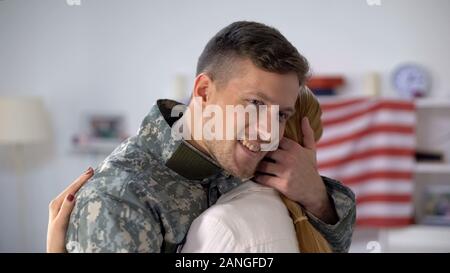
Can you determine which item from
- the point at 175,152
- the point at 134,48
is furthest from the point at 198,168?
the point at 134,48

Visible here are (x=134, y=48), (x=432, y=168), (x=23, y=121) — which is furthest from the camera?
(x=23, y=121)

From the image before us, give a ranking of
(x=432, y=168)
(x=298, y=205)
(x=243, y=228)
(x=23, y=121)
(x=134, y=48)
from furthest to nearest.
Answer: (x=23, y=121)
(x=432, y=168)
(x=134, y=48)
(x=298, y=205)
(x=243, y=228)

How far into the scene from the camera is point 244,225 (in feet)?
2.07

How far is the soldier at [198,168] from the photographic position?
61 centimetres

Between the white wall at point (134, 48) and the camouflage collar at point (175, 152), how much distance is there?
0.31 metres

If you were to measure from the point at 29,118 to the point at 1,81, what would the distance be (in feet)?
0.56

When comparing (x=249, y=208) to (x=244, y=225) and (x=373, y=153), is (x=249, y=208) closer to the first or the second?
(x=244, y=225)

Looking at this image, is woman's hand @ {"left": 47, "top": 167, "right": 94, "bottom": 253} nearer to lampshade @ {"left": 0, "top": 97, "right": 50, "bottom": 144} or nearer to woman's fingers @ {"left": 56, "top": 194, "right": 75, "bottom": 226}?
woman's fingers @ {"left": 56, "top": 194, "right": 75, "bottom": 226}

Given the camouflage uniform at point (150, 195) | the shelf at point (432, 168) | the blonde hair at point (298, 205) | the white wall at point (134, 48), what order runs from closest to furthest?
the camouflage uniform at point (150, 195) < the blonde hair at point (298, 205) < the white wall at point (134, 48) < the shelf at point (432, 168)

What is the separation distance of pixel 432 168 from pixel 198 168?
152 centimetres

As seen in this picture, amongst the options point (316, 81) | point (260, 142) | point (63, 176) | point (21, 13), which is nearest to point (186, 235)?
point (260, 142)

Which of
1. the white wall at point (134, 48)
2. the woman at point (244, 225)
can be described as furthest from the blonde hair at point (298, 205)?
the white wall at point (134, 48)

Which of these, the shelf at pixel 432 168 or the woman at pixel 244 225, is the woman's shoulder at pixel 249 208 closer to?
the woman at pixel 244 225
